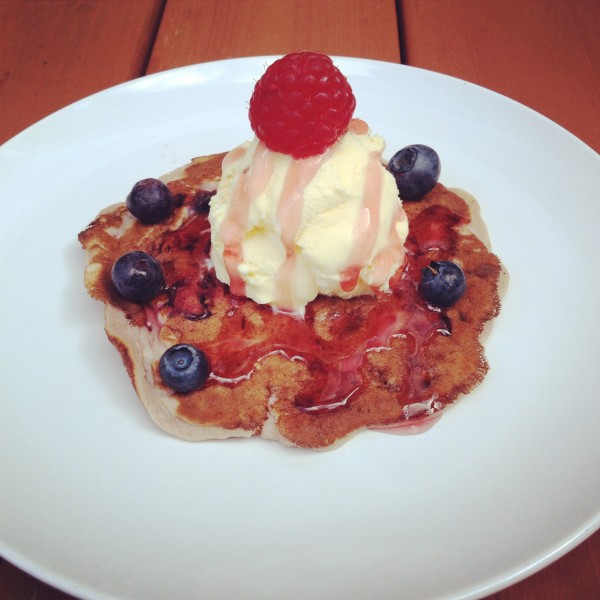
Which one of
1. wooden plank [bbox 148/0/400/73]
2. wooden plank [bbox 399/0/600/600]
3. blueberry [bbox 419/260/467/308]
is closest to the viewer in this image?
blueberry [bbox 419/260/467/308]

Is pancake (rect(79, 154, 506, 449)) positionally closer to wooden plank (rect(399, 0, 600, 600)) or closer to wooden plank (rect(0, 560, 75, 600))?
wooden plank (rect(0, 560, 75, 600))

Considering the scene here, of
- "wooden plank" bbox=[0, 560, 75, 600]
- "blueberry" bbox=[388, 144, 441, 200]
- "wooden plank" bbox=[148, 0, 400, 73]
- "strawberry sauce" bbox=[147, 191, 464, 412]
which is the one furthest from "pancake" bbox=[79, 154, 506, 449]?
"wooden plank" bbox=[148, 0, 400, 73]

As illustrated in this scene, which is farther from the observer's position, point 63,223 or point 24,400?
point 63,223

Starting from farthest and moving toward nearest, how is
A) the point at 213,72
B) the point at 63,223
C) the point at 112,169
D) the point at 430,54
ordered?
the point at 430,54
the point at 213,72
the point at 112,169
the point at 63,223

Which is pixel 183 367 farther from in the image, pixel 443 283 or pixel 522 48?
pixel 522 48

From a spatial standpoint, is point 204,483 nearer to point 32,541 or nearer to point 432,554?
point 32,541

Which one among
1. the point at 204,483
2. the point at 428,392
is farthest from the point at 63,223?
the point at 428,392
